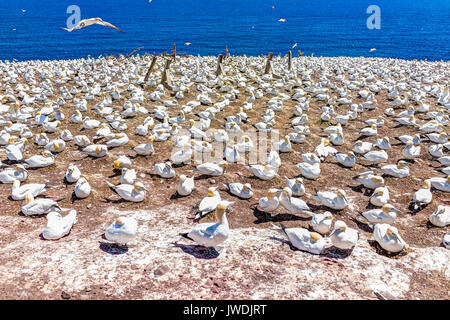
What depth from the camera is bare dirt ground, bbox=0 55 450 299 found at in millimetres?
5086

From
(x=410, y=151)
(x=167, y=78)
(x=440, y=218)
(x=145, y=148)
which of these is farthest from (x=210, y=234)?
(x=167, y=78)

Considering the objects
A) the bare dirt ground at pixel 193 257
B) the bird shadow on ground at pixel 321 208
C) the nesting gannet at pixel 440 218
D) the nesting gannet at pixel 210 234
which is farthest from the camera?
the bird shadow on ground at pixel 321 208

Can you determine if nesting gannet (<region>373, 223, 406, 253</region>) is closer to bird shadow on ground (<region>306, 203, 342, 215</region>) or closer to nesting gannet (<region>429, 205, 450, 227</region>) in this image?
bird shadow on ground (<region>306, 203, 342, 215</region>)

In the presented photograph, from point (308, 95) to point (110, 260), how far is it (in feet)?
55.2

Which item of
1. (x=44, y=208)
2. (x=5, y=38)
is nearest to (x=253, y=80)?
(x=44, y=208)

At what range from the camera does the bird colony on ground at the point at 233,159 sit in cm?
745

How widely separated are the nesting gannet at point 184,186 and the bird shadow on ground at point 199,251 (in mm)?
2314

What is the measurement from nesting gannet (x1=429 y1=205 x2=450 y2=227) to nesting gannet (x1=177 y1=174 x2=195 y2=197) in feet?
19.7

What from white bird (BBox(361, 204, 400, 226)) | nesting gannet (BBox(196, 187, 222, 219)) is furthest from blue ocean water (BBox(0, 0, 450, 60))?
white bird (BBox(361, 204, 400, 226))

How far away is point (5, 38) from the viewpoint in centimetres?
7000

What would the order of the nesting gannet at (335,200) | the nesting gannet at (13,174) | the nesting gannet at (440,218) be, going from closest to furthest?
the nesting gannet at (440,218)
the nesting gannet at (335,200)
the nesting gannet at (13,174)

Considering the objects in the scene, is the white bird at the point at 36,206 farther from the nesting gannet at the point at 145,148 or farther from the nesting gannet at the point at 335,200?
Result: the nesting gannet at the point at 335,200

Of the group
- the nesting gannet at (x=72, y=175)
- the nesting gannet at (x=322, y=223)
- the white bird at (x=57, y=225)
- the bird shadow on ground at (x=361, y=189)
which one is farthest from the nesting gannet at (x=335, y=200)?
the nesting gannet at (x=72, y=175)

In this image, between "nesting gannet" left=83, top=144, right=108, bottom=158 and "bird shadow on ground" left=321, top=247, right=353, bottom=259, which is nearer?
Result: "bird shadow on ground" left=321, top=247, right=353, bottom=259
